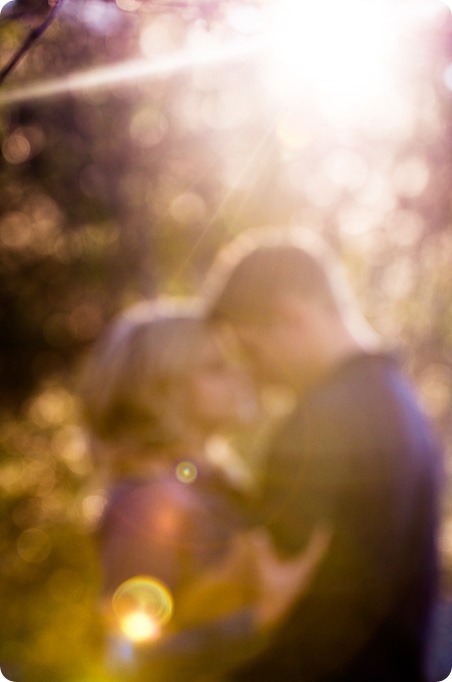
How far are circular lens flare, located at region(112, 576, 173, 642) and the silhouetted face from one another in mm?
748

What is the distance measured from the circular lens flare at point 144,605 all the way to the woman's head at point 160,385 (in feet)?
1.80

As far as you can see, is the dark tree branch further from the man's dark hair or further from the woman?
the woman

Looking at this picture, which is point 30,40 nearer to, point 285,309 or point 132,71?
point 285,309

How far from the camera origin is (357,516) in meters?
2.48

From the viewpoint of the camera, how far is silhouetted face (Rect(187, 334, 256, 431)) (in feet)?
11.0

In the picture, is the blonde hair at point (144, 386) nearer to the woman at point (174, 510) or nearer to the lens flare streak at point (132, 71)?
the woman at point (174, 510)

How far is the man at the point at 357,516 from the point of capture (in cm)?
245

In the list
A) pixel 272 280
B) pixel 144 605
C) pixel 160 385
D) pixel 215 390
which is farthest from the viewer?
pixel 215 390

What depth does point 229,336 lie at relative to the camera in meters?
3.48

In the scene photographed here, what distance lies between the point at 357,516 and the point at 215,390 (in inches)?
44.0

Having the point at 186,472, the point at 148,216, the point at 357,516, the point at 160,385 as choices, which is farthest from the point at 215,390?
the point at 148,216

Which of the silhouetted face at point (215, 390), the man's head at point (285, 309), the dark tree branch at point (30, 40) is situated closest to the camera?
the dark tree branch at point (30, 40)

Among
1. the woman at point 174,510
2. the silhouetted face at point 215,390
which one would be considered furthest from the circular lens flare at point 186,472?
the silhouetted face at point 215,390

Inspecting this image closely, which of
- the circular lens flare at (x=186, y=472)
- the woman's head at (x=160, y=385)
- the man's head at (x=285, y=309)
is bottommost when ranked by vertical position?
the circular lens flare at (x=186, y=472)
